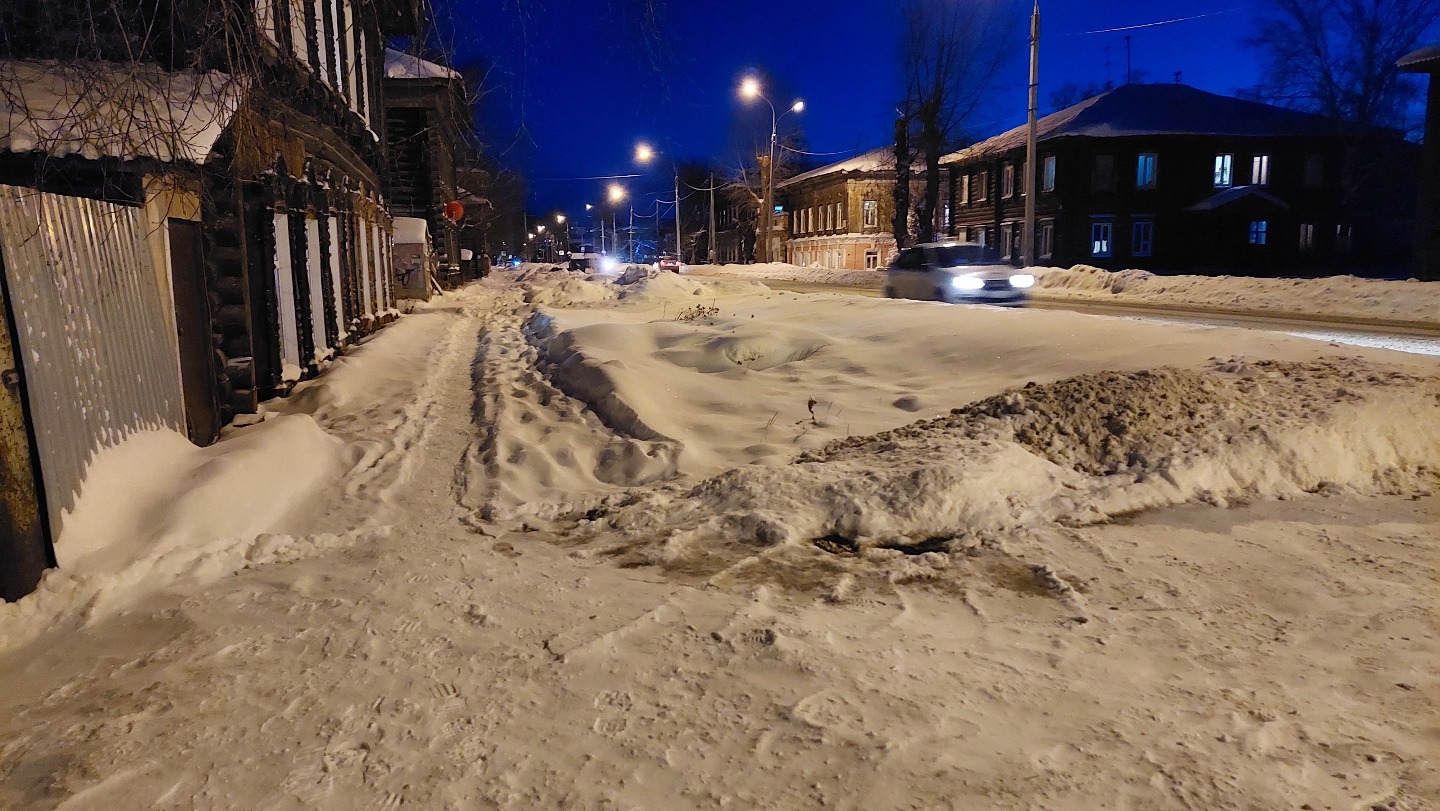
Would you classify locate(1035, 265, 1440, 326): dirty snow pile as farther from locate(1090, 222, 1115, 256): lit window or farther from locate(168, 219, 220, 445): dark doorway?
locate(168, 219, 220, 445): dark doorway

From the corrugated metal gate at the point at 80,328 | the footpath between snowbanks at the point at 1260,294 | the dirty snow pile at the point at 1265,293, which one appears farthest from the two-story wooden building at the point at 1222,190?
the corrugated metal gate at the point at 80,328

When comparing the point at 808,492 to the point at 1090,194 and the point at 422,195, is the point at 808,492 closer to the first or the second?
the point at 422,195

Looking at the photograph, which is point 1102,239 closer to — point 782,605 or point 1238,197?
point 1238,197

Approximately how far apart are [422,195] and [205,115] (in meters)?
26.1

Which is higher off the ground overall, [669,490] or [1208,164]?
[1208,164]

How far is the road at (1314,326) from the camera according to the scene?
40.1ft

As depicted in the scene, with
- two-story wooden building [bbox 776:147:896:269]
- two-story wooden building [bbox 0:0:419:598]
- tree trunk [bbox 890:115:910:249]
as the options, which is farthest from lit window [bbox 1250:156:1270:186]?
two-story wooden building [bbox 0:0:419:598]

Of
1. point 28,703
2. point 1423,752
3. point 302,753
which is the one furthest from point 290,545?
point 1423,752

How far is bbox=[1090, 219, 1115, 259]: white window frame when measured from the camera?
41.5 meters

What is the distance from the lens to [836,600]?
4.41 m

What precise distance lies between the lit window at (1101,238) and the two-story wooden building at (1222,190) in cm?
5

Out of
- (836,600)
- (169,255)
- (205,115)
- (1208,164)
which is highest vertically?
(1208,164)

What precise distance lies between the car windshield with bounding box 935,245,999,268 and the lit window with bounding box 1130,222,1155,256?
85.6 feet

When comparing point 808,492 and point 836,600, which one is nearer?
point 836,600
